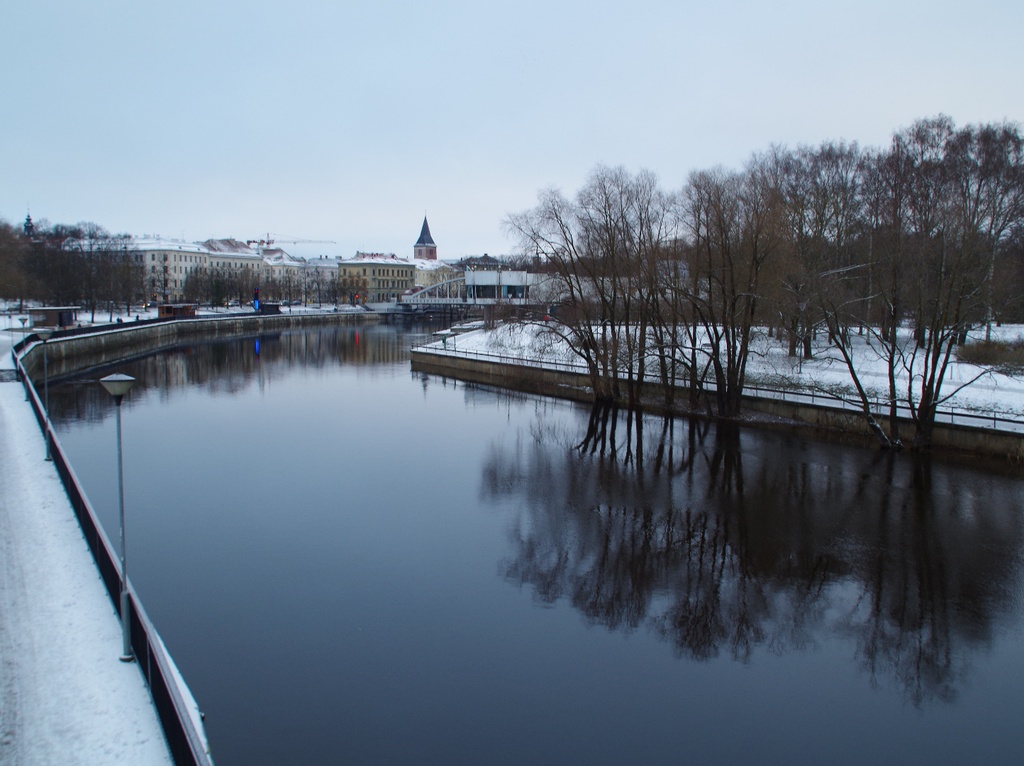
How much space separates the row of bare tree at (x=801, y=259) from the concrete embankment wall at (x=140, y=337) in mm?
27141

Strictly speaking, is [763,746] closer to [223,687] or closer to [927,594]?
[927,594]

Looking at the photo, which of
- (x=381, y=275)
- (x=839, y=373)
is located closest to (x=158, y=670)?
(x=839, y=373)

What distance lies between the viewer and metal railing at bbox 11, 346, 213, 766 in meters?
6.72

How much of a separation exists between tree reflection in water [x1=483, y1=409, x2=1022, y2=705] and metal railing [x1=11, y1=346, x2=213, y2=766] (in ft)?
19.6

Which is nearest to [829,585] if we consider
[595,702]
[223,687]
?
[595,702]

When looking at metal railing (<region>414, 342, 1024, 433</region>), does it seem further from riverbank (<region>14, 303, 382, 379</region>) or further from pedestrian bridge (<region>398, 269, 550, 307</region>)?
pedestrian bridge (<region>398, 269, 550, 307</region>)

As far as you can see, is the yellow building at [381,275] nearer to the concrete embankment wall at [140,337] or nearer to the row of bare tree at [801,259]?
the concrete embankment wall at [140,337]

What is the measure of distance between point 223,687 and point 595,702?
4819 mm

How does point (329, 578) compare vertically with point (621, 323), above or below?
below

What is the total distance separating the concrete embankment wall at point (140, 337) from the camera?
137 ft

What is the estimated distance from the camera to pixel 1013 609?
39.6 feet

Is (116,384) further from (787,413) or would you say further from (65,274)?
(65,274)

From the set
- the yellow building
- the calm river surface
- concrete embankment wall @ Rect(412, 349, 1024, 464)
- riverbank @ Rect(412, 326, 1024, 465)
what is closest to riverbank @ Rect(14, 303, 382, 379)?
the calm river surface

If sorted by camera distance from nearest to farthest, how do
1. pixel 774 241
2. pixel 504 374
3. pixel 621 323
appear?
pixel 774 241 → pixel 621 323 → pixel 504 374
